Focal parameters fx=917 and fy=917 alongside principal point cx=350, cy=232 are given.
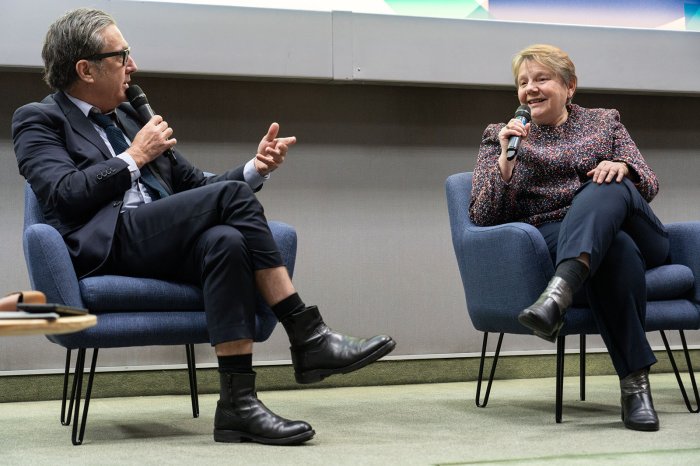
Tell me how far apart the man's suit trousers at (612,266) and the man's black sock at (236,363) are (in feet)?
2.90

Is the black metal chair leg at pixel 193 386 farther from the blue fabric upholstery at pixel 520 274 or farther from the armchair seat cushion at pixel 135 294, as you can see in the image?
the blue fabric upholstery at pixel 520 274

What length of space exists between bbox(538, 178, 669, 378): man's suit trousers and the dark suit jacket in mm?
1219

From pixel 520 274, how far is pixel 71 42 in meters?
1.44

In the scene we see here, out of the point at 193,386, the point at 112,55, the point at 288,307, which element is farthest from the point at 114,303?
the point at 112,55

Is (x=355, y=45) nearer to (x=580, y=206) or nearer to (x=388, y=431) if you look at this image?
(x=580, y=206)

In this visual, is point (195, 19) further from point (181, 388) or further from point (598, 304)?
point (598, 304)

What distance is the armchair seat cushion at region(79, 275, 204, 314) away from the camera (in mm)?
2322

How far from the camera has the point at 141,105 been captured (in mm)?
2658

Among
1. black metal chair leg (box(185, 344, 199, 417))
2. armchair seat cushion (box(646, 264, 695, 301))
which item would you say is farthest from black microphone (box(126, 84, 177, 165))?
armchair seat cushion (box(646, 264, 695, 301))

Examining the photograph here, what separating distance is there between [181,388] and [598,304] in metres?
1.63

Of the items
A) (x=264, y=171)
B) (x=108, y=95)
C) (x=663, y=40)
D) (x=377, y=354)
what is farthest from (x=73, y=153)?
(x=663, y=40)

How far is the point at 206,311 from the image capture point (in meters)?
2.28

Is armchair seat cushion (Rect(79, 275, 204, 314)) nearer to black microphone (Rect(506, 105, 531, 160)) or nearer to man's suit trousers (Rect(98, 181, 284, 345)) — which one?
man's suit trousers (Rect(98, 181, 284, 345))

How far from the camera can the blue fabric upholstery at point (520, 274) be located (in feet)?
8.60
